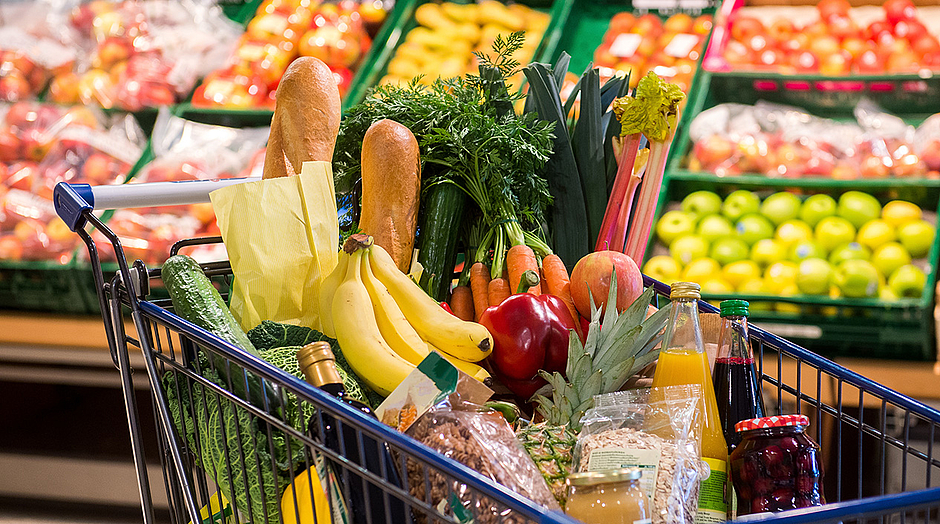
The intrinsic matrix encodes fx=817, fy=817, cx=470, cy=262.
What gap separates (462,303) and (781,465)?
0.63 metres

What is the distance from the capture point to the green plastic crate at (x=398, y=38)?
343cm

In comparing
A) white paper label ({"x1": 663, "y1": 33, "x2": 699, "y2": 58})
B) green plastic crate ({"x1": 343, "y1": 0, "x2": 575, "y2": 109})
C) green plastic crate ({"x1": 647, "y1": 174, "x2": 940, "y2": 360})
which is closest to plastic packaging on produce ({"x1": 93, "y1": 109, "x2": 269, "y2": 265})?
green plastic crate ({"x1": 343, "y1": 0, "x2": 575, "y2": 109})

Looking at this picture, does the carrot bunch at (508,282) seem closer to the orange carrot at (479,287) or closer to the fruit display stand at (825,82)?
the orange carrot at (479,287)

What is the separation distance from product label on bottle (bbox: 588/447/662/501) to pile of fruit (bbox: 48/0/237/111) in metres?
3.14

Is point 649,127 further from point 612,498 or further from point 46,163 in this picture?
point 46,163

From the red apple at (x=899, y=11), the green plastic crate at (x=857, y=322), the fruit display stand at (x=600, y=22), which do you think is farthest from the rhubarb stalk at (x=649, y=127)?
the red apple at (x=899, y=11)

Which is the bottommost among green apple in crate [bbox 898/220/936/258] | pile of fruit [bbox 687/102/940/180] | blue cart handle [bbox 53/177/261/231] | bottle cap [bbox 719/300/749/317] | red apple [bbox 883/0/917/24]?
bottle cap [bbox 719/300/749/317]

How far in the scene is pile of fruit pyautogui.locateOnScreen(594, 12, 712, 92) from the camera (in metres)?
3.58

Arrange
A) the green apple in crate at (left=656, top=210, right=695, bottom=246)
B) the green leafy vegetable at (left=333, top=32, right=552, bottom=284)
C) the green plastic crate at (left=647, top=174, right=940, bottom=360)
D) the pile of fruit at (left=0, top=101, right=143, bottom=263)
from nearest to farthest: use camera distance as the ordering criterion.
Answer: the green leafy vegetable at (left=333, top=32, right=552, bottom=284) → the green plastic crate at (left=647, top=174, right=940, bottom=360) → the green apple in crate at (left=656, top=210, right=695, bottom=246) → the pile of fruit at (left=0, top=101, right=143, bottom=263)

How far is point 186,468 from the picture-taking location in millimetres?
1062

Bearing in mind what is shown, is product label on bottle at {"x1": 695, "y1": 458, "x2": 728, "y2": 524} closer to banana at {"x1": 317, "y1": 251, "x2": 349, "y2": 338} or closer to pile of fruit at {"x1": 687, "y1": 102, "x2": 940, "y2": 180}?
banana at {"x1": 317, "y1": 251, "x2": 349, "y2": 338}

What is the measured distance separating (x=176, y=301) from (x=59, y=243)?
237 centimetres

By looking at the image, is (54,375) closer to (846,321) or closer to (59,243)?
(59,243)

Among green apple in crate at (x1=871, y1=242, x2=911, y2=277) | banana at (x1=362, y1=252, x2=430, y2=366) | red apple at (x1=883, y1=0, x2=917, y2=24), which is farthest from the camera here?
red apple at (x1=883, y1=0, x2=917, y2=24)
